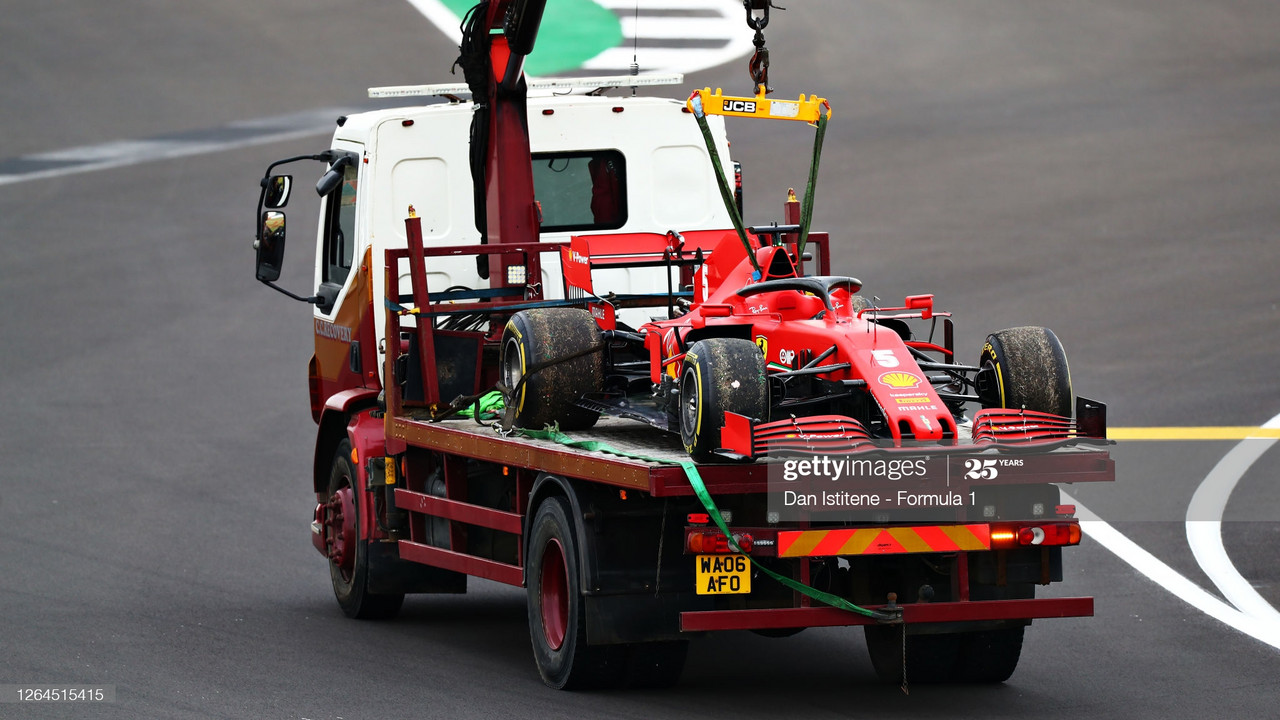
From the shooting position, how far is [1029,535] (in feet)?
28.7

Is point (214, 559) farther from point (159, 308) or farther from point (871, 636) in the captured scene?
point (159, 308)

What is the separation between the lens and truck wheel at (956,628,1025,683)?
9789 mm

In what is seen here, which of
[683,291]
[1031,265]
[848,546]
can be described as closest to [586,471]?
[848,546]

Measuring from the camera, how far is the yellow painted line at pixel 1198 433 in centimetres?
1759

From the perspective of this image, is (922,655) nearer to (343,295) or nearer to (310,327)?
(343,295)

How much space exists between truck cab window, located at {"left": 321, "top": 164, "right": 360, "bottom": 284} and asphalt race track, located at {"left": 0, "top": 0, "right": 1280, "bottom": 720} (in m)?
2.32

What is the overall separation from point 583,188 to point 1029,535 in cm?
521

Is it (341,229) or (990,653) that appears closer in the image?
(990,653)

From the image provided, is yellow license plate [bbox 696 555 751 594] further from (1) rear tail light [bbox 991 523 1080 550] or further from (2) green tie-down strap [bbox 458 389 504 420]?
(2) green tie-down strap [bbox 458 389 504 420]

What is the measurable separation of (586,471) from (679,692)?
1465 mm

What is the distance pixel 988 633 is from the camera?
9.79m

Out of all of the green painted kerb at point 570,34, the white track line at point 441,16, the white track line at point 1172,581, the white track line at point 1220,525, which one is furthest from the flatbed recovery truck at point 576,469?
the white track line at point 441,16

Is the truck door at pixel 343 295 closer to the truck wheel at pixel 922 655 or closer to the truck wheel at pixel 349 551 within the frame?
the truck wheel at pixel 349 551

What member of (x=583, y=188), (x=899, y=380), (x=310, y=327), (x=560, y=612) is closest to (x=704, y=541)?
(x=899, y=380)
